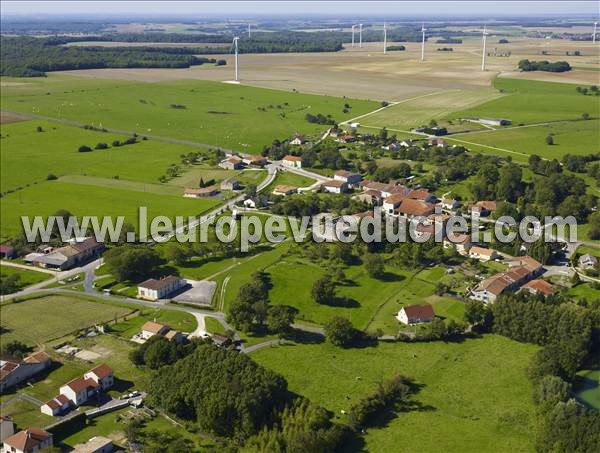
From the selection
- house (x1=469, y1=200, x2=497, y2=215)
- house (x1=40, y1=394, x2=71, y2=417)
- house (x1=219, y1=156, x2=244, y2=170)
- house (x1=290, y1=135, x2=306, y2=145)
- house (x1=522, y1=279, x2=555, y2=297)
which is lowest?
house (x1=40, y1=394, x2=71, y2=417)

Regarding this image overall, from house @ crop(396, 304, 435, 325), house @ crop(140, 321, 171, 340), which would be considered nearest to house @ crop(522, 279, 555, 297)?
house @ crop(396, 304, 435, 325)

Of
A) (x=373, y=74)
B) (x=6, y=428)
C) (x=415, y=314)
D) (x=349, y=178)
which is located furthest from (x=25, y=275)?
(x=373, y=74)

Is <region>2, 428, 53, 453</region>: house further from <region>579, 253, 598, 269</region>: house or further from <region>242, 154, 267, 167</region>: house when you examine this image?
<region>242, 154, 267, 167</region>: house

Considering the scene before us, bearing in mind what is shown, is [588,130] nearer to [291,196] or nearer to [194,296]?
[291,196]

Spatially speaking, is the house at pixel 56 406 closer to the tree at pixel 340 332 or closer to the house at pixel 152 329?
the house at pixel 152 329

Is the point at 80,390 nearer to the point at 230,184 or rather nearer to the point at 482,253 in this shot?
the point at 482,253
